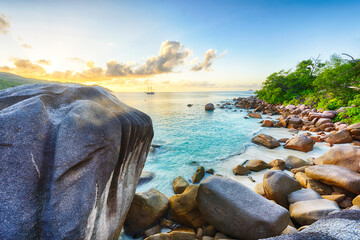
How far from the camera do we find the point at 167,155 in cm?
1012

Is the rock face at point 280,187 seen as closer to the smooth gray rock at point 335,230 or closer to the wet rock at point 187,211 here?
the wet rock at point 187,211

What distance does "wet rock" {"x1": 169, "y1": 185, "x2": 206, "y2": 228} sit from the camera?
392cm

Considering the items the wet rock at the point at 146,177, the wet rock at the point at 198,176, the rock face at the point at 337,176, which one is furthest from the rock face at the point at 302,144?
the wet rock at the point at 146,177

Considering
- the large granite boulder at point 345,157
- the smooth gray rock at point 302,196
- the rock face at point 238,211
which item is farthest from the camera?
the large granite boulder at point 345,157

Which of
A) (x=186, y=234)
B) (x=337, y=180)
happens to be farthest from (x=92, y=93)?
(x=337, y=180)

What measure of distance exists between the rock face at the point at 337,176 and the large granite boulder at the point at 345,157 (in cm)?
77

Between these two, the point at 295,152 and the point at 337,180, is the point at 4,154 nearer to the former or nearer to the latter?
the point at 337,180

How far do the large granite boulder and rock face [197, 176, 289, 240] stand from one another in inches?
161

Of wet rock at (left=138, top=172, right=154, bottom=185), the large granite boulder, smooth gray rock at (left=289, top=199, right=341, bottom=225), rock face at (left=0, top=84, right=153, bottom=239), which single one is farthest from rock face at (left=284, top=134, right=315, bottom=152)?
rock face at (left=0, top=84, right=153, bottom=239)

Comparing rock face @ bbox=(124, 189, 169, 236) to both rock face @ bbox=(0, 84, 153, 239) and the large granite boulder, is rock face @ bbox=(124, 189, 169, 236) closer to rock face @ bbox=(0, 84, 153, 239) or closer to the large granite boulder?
rock face @ bbox=(0, 84, 153, 239)

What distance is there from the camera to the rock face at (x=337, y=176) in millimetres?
4215

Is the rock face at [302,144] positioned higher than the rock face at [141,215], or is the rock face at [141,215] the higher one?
the rock face at [302,144]

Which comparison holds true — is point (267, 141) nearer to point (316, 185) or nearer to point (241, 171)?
point (241, 171)

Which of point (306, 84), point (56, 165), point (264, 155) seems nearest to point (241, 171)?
point (264, 155)
